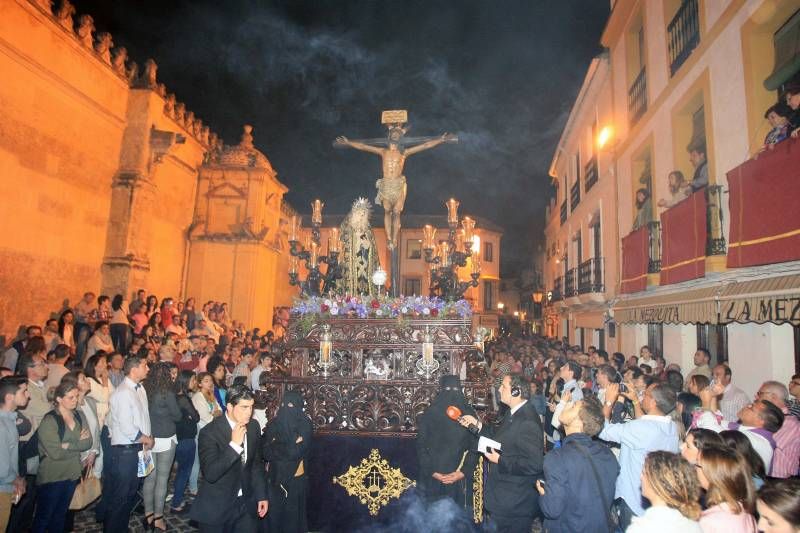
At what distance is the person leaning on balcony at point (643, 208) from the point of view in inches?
489

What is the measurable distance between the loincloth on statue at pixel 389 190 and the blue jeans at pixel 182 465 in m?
5.18

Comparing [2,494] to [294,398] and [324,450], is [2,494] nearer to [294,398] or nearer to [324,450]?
[294,398]

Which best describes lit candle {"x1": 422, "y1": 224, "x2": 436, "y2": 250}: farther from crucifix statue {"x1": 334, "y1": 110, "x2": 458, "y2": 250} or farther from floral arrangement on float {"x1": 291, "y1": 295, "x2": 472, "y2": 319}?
floral arrangement on float {"x1": 291, "y1": 295, "x2": 472, "y2": 319}

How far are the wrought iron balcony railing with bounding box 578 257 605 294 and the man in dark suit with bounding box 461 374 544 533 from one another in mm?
12671

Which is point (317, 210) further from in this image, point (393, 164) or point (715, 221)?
point (715, 221)

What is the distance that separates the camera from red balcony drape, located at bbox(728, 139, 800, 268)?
6.00 m

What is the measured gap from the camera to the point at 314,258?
350 inches

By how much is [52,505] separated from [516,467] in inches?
180

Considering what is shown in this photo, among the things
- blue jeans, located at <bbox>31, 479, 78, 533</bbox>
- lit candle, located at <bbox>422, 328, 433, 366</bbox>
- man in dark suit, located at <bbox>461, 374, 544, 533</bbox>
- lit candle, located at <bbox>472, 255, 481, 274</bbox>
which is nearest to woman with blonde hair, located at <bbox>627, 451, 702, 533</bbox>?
man in dark suit, located at <bbox>461, 374, 544, 533</bbox>

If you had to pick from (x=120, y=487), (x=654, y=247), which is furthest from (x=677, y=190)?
(x=120, y=487)

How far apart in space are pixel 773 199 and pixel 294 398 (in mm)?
6642

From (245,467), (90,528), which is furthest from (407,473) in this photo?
(90,528)

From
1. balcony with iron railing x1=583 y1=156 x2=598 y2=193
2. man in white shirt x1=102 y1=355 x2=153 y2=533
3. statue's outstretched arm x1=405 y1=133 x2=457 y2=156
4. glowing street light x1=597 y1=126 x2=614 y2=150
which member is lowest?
man in white shirt x1=102 y1=355 x2=153 y2=533

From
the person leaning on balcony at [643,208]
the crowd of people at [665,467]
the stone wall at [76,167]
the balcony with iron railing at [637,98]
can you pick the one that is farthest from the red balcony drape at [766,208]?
the stone wall at [76,167]
